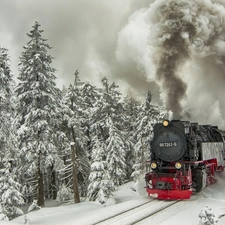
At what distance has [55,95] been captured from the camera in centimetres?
2075

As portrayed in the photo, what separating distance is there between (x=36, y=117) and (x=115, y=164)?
11460 millimetres

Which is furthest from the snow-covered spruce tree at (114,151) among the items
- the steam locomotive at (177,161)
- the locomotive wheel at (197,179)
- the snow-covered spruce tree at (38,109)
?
the locomotive wheel at (197,179)

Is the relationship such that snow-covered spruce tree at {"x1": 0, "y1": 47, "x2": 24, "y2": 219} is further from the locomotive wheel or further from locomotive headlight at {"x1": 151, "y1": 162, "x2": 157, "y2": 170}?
the locomotive wheel

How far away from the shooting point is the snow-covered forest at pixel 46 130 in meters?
16.5

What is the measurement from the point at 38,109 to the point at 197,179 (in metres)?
11.3

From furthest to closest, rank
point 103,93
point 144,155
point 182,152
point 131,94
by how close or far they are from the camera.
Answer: point 131,94 < point 144,155 < point 103,93 < point 182,152

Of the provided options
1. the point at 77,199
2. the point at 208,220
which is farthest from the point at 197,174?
the point at 77,199

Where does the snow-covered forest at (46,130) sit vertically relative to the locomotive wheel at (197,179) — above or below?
above

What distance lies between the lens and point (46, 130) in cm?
1966

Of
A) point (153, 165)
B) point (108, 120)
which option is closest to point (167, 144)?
point (153, 165)

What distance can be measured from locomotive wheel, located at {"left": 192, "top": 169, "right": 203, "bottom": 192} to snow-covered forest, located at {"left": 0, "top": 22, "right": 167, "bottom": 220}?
566 cm

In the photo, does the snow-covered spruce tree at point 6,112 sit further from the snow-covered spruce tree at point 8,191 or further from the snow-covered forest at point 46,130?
the snow-covered spruce tree at point 8,191

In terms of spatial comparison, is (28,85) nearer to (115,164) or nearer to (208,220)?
(115,164)

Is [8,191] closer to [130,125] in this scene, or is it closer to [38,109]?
[38,109]
